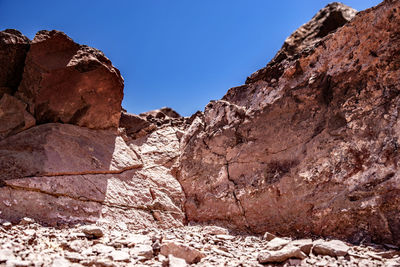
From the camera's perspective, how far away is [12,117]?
5121mm

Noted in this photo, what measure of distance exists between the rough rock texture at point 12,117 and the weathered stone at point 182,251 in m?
3.51

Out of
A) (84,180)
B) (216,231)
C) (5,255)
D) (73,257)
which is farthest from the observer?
(84,180)

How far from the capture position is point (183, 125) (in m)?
7.28

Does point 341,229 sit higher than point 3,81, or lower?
lower

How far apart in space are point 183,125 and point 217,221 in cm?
299

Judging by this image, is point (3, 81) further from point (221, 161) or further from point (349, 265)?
point (349, 265)

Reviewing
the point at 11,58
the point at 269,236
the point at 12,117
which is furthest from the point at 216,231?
the point at 11,58

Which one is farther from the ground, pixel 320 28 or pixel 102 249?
pixel 320 28

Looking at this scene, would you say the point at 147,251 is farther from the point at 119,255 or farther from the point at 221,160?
the point at 221,160

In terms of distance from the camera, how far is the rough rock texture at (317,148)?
3598 mm

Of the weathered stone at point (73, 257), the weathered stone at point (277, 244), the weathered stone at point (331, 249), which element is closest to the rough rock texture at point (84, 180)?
the weathered stone at point (73, 257)

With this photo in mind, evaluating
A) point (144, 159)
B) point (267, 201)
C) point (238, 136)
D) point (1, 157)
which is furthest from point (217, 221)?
point (1, 157)

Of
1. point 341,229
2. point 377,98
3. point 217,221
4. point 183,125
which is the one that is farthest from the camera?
point 183,125

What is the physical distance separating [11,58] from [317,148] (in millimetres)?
5488
